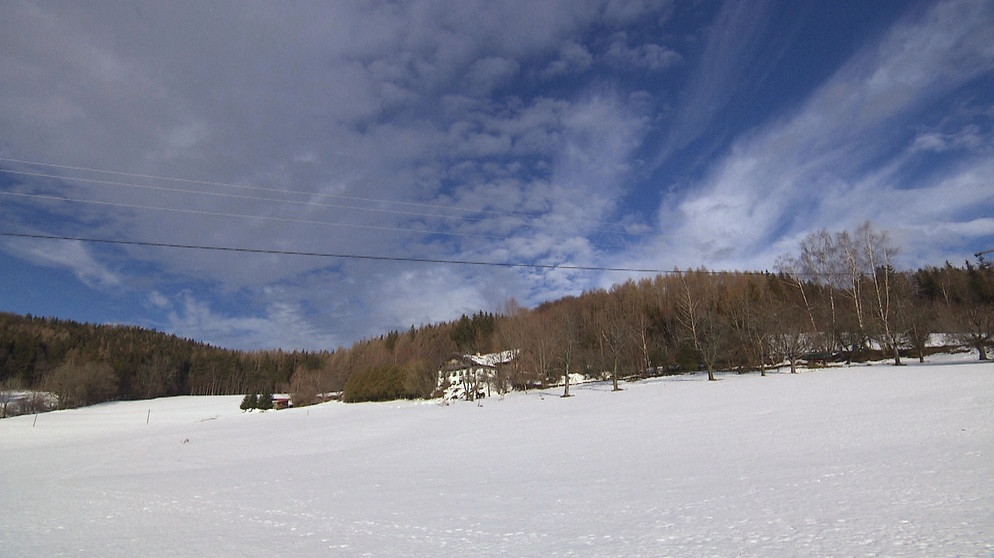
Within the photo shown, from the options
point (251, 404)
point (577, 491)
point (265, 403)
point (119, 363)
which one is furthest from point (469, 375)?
point (119, 363)

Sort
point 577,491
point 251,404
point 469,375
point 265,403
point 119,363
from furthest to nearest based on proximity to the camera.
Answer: point 119,363, point 251,404, point 265,403, point 469,375, point 577,491

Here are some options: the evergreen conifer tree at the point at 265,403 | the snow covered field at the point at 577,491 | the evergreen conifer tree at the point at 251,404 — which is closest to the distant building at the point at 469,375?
the evergreen conifer tree at the point at 265,403

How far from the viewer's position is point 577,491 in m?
10.3

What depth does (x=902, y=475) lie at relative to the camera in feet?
29.5

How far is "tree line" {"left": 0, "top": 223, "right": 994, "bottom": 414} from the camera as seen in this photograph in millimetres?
48750

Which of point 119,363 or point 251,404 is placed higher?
point 119,363

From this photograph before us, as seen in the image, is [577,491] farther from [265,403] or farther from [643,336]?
[265,403]

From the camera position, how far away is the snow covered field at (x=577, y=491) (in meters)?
6.51

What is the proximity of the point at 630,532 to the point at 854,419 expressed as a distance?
15.2m

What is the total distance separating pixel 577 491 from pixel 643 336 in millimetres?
60399

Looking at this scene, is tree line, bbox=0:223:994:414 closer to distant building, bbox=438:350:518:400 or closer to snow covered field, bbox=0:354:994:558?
distant building, bbox=438:350:518:400

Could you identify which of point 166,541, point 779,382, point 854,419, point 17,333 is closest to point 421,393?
point 779,382

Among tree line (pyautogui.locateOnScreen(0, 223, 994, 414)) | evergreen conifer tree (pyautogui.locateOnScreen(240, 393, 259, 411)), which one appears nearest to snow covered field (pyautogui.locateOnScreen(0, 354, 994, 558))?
tree line (pyautogui.locateOnScreen(0, 223, 994, 414))

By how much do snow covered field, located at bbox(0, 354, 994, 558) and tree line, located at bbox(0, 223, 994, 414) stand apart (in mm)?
28553
